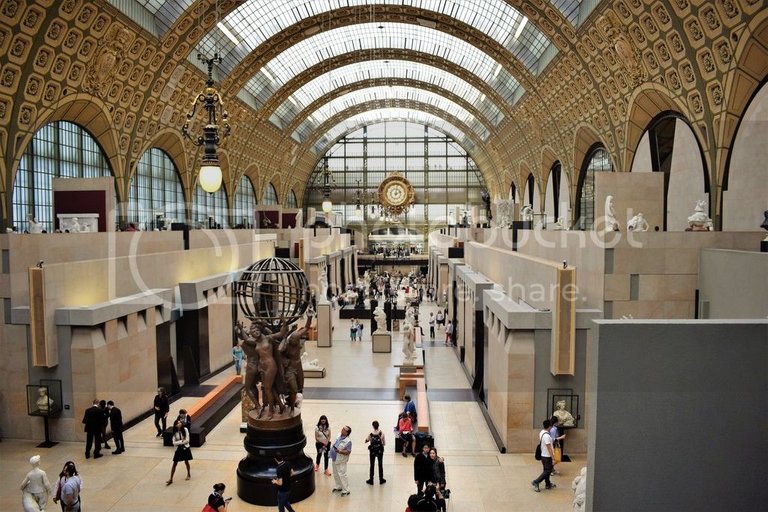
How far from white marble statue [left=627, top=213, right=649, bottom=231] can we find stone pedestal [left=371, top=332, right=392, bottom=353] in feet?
36.2

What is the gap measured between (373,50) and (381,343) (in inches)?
932

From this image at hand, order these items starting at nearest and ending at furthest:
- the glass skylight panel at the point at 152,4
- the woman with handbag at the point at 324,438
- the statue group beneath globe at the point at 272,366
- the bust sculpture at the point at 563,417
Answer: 1. the statue group beneath globe at the point at 272,366
2. the woman with handbag at the point at 324,438
3. the bust sculpture at the point at 563,417
4. the glass skylight panel at the point at 152,4

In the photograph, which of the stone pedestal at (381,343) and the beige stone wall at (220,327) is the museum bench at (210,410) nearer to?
the beige stone wall at (220,327)

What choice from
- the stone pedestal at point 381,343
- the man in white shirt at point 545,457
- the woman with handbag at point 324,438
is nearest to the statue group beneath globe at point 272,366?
the woman with handbag at point 324,438

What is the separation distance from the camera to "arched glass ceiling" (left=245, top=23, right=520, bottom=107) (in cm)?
3766

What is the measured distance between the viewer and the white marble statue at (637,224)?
1244 centimetres

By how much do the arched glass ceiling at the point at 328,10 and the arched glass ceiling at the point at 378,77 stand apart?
13193 mm

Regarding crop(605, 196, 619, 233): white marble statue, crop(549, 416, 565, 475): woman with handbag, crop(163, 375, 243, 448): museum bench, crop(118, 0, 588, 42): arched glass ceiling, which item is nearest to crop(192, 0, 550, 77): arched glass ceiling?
crop(118, 0, 588, 42): arched glass ceiling

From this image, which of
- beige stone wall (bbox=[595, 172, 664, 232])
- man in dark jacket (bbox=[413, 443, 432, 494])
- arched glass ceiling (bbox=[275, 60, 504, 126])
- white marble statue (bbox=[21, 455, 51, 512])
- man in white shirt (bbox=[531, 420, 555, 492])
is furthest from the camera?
arched glass ceiling (bbox=[275, 60, 504, 126])

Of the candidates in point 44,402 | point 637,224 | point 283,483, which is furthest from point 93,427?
point 637,224

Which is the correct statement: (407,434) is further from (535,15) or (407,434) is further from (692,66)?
(535,15)

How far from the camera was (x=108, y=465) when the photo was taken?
1062 cm

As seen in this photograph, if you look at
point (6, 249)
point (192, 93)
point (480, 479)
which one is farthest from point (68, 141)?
point (480, 479)

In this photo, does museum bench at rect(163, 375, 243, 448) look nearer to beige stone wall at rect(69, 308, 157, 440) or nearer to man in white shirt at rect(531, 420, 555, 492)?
beige stone wall at rect(69, 308, 157, 440)
